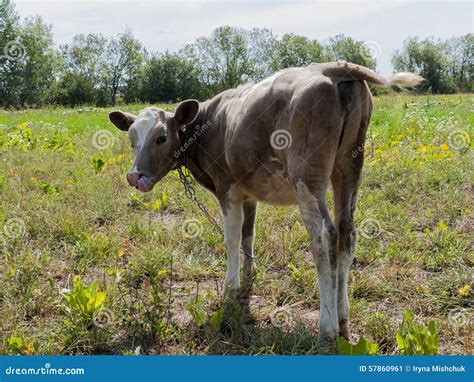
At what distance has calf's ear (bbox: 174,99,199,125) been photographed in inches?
222

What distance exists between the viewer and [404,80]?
182 inches

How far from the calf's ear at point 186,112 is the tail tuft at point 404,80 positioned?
6.83ft

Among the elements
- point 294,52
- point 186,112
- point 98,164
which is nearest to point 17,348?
point 186,112

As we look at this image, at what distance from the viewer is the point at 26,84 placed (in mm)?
42281

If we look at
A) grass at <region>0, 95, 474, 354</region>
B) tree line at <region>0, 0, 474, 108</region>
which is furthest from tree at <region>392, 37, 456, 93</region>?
grass at <region>0, 95, 474, 354</region>

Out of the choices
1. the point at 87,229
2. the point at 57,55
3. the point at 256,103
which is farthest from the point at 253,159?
the point at 57,55

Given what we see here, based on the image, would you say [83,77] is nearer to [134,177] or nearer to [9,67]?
[9,67]

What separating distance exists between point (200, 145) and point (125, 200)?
2.85m

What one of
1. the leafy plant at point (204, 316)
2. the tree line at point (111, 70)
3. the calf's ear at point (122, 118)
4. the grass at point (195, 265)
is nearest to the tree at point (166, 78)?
the tree line at point (111, 70)

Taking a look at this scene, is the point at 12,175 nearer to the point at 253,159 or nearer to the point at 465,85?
the point at 253,159

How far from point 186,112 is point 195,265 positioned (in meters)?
1.86

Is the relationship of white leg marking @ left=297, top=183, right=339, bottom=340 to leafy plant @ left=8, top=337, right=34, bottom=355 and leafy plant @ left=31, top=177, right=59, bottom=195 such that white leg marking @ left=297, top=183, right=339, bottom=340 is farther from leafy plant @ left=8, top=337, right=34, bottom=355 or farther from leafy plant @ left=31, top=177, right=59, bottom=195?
leafy plant @ left=31, top=177, right=59, bottom=195

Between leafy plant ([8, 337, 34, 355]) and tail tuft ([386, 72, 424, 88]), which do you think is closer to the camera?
leafy plant ([8, 337, 34, 355])

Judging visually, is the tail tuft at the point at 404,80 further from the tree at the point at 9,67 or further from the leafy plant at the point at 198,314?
the tree at the point at 9,67
